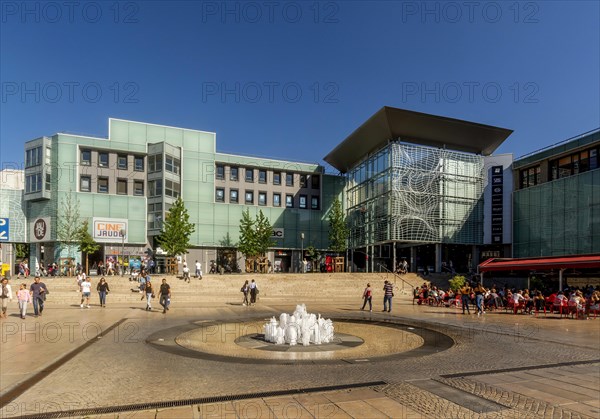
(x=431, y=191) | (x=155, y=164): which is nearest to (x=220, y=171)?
(x=155, y=164)

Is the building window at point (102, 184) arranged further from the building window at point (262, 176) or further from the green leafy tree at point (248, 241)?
the building window at point (262, 176)

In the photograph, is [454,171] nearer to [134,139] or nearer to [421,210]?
[421,210]

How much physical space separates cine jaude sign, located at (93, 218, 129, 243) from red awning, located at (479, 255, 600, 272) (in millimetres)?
40579

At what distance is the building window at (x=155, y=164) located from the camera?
54156 millimetres

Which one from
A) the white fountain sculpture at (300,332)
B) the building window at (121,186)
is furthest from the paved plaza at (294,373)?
the building window at (121,186)

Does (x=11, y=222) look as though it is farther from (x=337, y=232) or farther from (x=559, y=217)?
(x=559, y=217)

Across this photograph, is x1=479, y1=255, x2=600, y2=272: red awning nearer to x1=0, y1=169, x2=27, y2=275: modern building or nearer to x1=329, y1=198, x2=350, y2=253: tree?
x1=329, y1=198, x2=350, y2=253: tree

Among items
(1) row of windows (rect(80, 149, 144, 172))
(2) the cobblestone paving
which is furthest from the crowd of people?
(1) row of windows (rect(80, 149, 144, 172))

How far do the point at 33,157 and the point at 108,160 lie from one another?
8438 millimetres

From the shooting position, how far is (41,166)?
50.5 m

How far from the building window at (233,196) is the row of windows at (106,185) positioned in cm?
1192

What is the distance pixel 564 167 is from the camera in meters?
48.0

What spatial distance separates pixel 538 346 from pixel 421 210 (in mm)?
40324

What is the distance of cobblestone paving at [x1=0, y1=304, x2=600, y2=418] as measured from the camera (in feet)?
24.5
